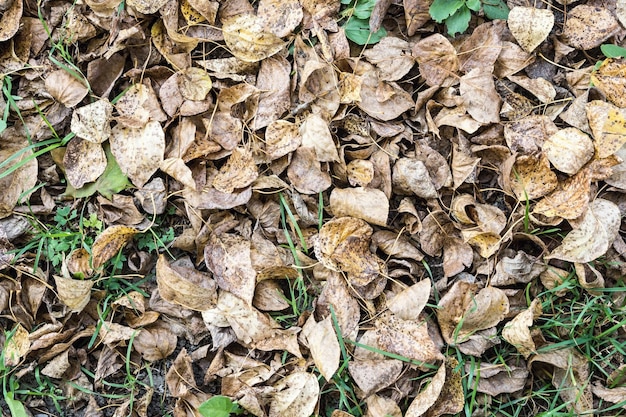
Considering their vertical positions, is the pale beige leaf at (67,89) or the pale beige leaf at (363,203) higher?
the pale beige leaf at (67,89)

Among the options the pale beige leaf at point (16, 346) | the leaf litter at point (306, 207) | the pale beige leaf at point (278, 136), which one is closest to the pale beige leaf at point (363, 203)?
the leaf litter at point (306, 207)

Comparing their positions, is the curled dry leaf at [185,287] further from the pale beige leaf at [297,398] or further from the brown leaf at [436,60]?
the brown leaf at [436,60]

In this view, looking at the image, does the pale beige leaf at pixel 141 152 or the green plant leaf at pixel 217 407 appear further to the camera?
the pale beige leaf at pixel 141 152

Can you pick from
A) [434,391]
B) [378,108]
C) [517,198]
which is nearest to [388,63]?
[378,108]

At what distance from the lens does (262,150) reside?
2113 millimetres

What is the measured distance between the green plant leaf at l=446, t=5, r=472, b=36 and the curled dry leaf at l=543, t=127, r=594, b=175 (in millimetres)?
437

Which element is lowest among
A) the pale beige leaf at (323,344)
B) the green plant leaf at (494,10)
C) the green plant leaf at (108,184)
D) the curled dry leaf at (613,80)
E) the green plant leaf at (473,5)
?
the pale beige leaf at (323,344)

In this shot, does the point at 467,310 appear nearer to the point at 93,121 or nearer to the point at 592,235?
the point at 592,235

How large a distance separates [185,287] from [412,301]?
0.69m

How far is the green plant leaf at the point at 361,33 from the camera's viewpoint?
2.15 meters

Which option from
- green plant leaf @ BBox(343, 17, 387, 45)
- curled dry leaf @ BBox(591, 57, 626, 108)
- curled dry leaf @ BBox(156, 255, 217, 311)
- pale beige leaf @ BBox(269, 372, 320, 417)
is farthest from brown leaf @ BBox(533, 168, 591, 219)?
curled dry leaf @ BBox(156, 255, 217, 311)

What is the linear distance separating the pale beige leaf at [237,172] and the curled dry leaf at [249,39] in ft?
1.01

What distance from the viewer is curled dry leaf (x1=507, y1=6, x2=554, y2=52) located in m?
2.09

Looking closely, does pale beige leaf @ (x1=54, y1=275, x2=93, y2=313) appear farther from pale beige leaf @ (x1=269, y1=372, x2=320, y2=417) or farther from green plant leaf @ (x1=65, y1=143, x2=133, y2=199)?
pale beige leaf @ (x1=269, y1=372, x2=320, y2=417)
